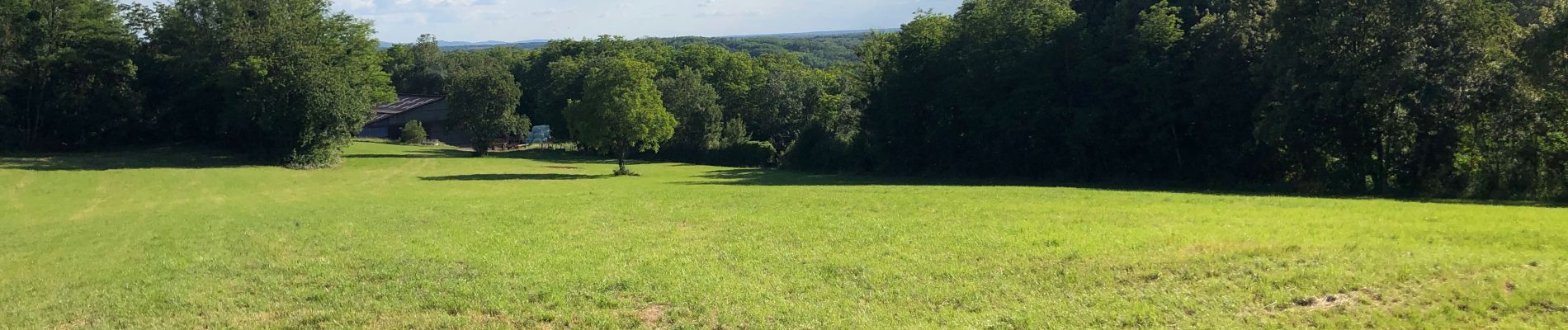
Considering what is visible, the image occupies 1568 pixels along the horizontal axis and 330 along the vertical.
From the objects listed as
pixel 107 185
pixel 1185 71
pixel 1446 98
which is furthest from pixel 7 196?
pixel 1446 98

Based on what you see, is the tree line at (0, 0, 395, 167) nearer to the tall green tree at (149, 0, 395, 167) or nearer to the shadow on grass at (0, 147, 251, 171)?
the tall green tree at (149, 0, 395, 167)

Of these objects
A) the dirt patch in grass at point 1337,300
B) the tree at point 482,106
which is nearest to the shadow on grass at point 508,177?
the tree at point 482,106

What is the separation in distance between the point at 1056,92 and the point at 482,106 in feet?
140

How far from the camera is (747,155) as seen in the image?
61.6 metres

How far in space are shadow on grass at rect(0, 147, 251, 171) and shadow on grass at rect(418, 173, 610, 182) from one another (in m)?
13.5

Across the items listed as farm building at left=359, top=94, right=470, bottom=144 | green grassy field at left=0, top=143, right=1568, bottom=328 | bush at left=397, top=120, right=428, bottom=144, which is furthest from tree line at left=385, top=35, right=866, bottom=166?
green grassy field at left=0, top=143, right=1568, bottom=328

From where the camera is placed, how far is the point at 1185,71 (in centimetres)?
3409

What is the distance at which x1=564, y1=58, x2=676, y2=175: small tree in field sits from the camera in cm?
4250

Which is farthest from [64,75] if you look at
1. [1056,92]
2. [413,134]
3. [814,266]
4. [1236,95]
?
[1236,95]

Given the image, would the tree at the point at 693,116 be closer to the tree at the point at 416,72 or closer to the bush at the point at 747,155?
the bush at the point at 747,155

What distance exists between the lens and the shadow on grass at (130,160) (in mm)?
41625

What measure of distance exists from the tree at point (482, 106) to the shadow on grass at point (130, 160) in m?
16.0

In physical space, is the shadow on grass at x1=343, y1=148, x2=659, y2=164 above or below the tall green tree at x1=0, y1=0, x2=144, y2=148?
below

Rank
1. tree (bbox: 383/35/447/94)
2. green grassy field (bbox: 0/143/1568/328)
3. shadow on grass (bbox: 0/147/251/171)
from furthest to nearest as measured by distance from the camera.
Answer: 1. tree (bbox: 383/35/447/94)
2. shadow on grass (bbox: 0/147/251/171)
3. green grassy field (bbox: 0/143/1568/328)
